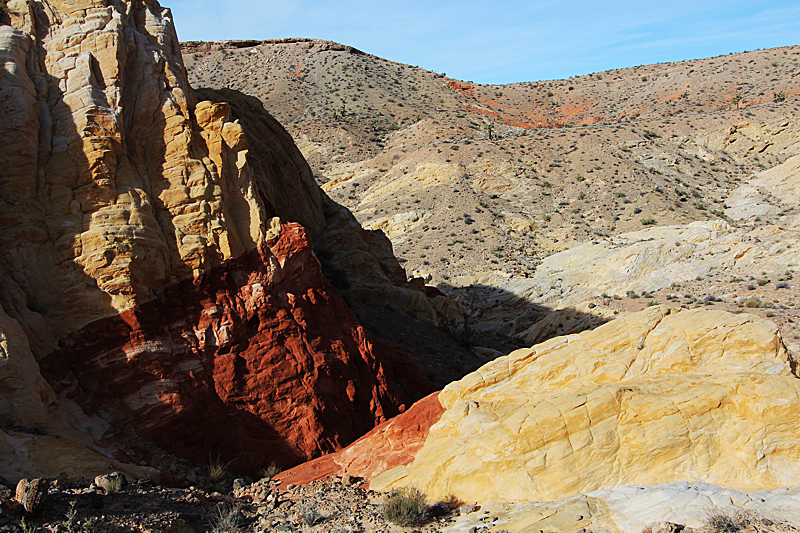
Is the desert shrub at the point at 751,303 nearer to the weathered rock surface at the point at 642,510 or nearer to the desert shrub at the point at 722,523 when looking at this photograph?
the weathered rock surface at the point at 642,510

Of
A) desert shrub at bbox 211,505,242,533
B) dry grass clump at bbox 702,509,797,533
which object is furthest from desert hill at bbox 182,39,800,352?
desert shrub at bbox 211,505,242,533

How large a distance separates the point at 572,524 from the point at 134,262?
822cm

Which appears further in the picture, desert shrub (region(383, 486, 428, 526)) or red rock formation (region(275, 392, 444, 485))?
red rock formation (region(275, 392, 444, 485))

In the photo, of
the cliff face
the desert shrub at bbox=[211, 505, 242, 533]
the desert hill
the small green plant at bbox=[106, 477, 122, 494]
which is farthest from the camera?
the desert hill

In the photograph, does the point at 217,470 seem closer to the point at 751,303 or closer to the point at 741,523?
the point at 741,523

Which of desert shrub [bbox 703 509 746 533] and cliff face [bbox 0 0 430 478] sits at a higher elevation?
cliff face [bbox 0 0 430 478]

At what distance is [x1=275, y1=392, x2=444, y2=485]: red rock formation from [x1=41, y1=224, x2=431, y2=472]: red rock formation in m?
0.87

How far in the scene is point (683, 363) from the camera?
30.1 ft

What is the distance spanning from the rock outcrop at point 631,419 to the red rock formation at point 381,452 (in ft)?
1.38

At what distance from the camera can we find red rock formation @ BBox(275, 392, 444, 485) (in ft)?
33.9

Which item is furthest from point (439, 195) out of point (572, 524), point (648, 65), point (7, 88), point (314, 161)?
point (648, 65)

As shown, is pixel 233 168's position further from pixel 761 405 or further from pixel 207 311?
pixel 761 405

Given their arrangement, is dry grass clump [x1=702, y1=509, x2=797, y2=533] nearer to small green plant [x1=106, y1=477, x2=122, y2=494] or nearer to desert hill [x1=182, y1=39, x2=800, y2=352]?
small green plant [x1=106, y1=477, x2=122, y2=494]

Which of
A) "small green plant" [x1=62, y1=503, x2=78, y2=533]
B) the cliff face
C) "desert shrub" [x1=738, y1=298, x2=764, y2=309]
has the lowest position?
"desert shrub" [x1=738, y1=298, x2=764, y2=309]
